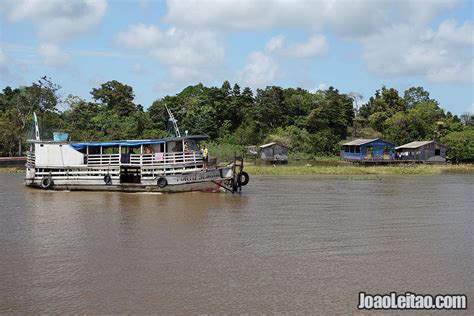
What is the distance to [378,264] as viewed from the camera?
12.2 meters

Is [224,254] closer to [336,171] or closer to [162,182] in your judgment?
[162,182]

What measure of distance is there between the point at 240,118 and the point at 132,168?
4379cm

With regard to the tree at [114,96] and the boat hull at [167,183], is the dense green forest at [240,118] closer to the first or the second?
the tree at [114,96]

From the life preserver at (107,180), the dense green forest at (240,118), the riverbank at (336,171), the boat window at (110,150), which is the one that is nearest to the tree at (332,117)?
the dense green forest at (240,118)

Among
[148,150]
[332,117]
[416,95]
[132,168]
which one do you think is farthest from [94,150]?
[416,95]

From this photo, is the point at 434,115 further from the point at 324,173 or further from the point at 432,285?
the point at 432,285

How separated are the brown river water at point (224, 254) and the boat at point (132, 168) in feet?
9.03

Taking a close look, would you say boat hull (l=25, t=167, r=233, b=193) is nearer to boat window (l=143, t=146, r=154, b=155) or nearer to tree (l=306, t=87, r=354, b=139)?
boat window (l=143, t=146, r=154, b=155)

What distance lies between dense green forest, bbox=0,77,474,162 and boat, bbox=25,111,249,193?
81.5 feet

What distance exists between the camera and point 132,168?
27.2m

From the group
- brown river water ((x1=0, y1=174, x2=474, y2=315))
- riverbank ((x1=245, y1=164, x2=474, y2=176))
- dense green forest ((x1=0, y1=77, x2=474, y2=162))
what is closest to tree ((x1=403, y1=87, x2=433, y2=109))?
dense green forest ((x1=0, y1=77, x2=474, y2=162))

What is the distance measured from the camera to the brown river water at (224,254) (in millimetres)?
9750

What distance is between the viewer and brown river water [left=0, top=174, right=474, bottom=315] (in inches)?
384

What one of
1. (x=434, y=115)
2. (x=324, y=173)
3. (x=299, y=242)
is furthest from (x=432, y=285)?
(x=434, y=115)
